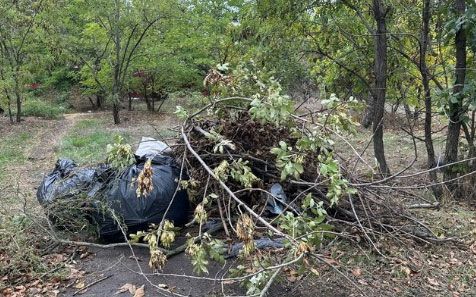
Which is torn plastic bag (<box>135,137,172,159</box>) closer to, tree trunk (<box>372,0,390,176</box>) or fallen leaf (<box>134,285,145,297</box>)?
fallen leaf (<box>134,285,145,297</box>)

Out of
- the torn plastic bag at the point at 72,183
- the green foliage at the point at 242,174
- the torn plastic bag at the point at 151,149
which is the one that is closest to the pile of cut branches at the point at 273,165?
the green foliage at the point at 242,174

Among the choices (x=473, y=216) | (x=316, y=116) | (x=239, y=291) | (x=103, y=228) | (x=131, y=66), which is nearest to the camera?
(x=239, y=291)

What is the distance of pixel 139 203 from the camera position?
398 cm

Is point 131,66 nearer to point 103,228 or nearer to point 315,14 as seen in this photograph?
point 315,14

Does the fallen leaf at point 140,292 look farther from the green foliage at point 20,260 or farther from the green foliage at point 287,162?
the green foliage at point 287,162

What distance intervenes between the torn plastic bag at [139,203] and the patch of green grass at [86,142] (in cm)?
387

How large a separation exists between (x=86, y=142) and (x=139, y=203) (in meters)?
7.84

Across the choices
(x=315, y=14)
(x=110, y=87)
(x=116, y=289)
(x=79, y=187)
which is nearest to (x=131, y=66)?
(x=110, y=87)

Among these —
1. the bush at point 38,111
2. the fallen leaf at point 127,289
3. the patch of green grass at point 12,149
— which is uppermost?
the bush at point 38,111

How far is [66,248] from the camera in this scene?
4.12 metres

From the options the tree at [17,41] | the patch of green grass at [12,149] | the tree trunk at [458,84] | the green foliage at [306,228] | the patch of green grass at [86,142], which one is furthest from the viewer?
the tree at [17,41]

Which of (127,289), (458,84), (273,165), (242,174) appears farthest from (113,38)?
(127,289)

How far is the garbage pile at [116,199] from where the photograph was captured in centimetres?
398

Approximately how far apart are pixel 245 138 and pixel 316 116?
72 cm
